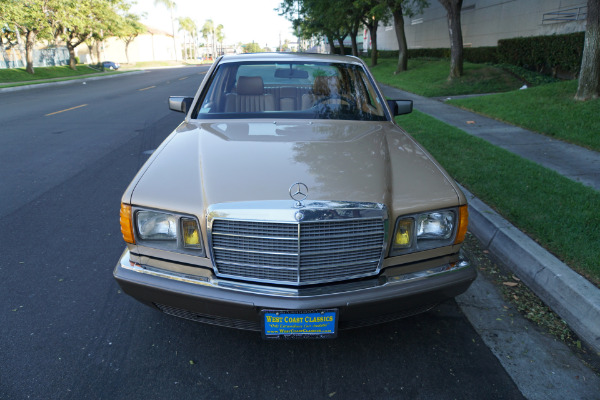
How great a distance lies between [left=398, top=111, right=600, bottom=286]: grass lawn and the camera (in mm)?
3629

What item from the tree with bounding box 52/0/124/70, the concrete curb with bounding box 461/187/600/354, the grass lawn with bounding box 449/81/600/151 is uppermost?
the tree with bounding box 52/0/124/70

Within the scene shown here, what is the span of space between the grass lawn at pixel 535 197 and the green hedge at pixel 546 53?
9.86 metres

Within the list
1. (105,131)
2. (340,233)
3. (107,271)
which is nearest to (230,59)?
(107,271)

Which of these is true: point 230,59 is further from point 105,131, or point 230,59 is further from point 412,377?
point 105,131

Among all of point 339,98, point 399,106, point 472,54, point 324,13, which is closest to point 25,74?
point 324,13

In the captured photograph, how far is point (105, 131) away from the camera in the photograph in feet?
31.9

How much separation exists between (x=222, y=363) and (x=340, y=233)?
41.1 inches

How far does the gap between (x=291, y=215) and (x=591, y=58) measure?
9395mm

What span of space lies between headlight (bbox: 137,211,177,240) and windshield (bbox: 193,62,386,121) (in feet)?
4.88

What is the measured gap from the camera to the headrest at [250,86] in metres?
3.93

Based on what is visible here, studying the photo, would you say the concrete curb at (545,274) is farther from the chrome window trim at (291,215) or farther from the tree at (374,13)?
the tree at (374,13)

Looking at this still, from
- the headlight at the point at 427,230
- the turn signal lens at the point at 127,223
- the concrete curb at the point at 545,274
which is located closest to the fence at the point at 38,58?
the turn signal lens at the point at 127,223

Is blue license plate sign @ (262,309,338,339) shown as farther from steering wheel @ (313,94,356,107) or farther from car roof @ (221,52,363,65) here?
car roof @ (221,52,363,65)

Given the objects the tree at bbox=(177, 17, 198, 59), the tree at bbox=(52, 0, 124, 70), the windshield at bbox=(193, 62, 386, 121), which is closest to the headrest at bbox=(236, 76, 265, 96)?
the windshield at bbox=(193, 62, 386, 121)
